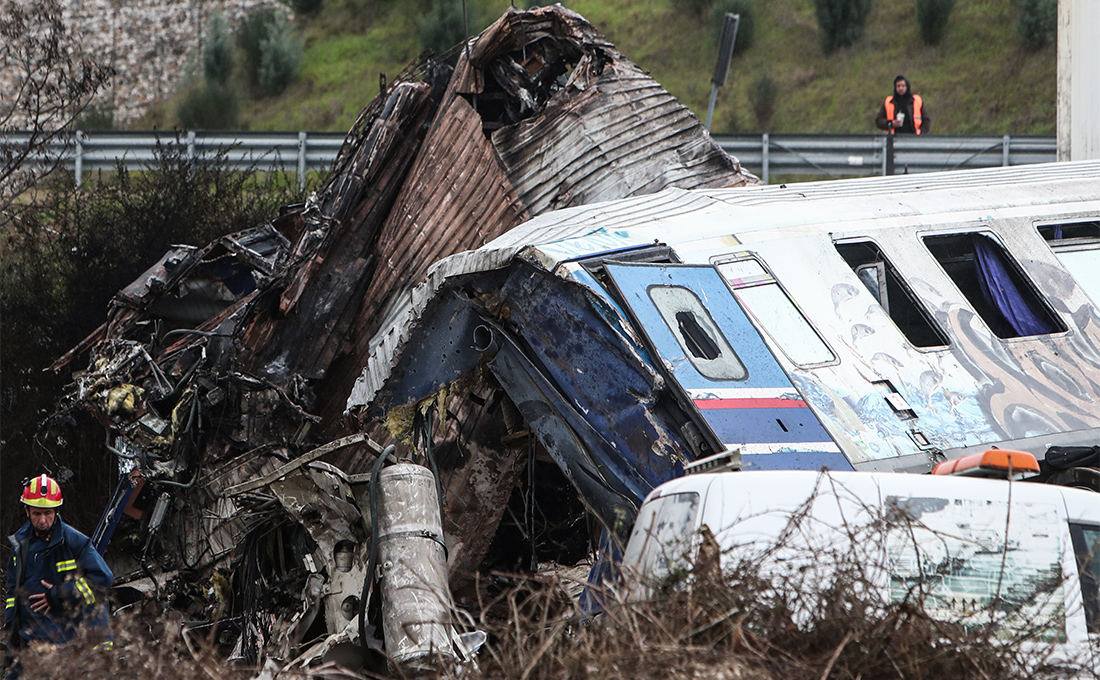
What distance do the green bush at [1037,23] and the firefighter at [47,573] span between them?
29.7 m

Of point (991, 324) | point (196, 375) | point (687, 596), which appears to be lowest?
point (196, 375)

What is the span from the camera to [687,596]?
4.14 metres

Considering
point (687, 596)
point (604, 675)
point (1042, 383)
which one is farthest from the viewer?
point (1042, 383)

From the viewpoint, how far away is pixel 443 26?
33312 millimetres

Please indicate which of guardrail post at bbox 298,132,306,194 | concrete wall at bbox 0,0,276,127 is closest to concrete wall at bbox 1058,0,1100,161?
guardrail post at bbox 298,132,306,194

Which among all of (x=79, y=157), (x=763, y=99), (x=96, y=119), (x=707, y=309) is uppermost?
(x=707, y=309)

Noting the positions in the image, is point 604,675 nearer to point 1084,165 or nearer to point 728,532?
point 728,532

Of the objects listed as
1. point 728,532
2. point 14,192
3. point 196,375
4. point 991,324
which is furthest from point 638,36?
point 728,532

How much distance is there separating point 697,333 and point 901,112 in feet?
44.2

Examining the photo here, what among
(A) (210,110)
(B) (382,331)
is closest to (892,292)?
(B) (382,331)

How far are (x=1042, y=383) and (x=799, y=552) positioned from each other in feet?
12.7

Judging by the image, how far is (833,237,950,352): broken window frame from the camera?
24.7 ft

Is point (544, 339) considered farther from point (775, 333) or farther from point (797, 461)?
point (797, 461)

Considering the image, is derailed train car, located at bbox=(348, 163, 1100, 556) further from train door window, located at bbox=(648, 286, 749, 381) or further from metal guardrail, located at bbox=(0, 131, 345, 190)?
metal guardrail, located at bbox=(0, 131, 345, 190)
